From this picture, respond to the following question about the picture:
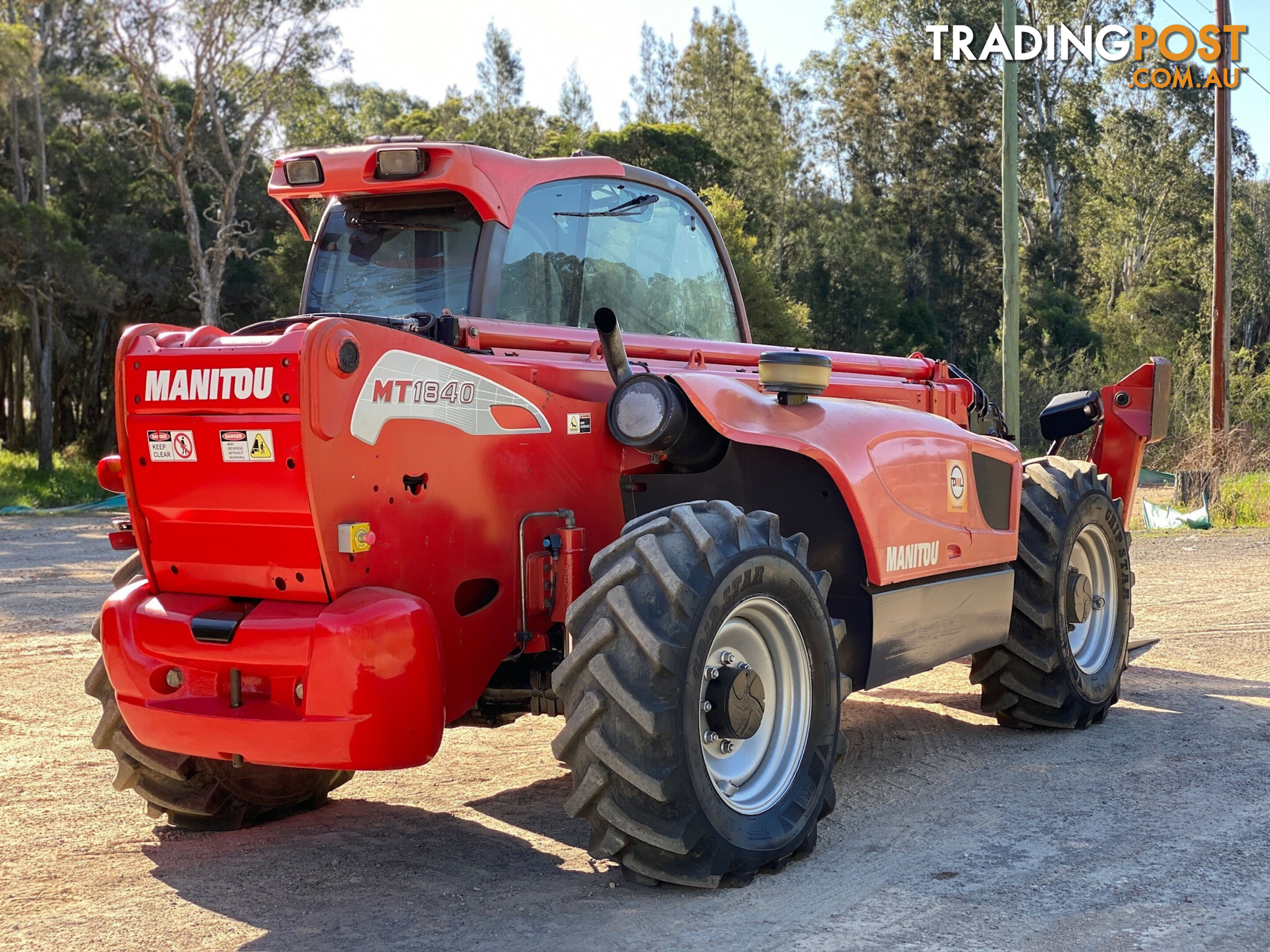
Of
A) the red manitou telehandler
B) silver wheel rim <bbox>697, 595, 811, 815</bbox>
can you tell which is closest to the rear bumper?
the red manitou telehandler

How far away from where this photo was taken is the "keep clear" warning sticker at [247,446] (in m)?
4.05

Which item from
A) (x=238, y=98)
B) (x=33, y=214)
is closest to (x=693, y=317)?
(x=33, y=214)

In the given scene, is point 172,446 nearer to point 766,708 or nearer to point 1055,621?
point 766,708

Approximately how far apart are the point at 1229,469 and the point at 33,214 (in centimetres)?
2625

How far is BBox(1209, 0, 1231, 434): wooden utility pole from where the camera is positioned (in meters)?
20.7

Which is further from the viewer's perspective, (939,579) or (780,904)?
(939,579)

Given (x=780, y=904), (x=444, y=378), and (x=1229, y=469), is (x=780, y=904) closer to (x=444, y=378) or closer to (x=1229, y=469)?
(x=444, y=378)

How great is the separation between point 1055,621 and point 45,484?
2671 cm

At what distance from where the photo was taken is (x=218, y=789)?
505 cm

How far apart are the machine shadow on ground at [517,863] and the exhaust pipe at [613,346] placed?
177 centimetres

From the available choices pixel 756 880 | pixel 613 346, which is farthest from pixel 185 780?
pixel 613 346

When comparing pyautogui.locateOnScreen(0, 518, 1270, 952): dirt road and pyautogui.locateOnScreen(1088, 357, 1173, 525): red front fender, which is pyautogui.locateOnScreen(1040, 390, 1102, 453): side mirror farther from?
pyautogui.locateOnScreen(0, 518, 1270, 952): dirt road

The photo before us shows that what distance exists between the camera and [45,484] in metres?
28.5

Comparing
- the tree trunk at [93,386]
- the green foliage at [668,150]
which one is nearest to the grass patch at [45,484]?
the tree trunk at [93,386]
